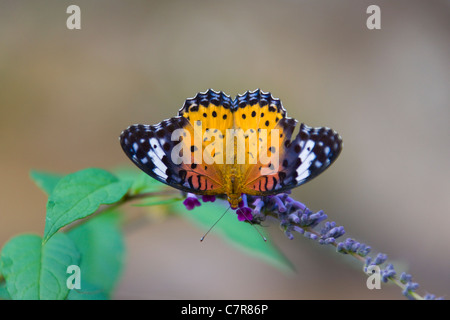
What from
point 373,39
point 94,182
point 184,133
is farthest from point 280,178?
point 373,39

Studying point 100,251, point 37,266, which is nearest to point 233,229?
point 100,251

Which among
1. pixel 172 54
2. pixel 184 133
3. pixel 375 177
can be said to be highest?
pixel 172 54

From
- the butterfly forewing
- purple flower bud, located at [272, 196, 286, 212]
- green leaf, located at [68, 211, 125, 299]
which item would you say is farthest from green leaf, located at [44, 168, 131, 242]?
purple flower bud, located at [272, 196, 286, 212]

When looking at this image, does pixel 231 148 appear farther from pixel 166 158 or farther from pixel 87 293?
pixel 87 293

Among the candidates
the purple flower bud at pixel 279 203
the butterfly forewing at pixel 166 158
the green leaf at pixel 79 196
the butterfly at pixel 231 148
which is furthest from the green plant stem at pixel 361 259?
the green leaf at pixel 79 196

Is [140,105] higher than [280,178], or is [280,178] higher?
[140,105]

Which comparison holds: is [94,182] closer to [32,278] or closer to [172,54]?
[32,278]
